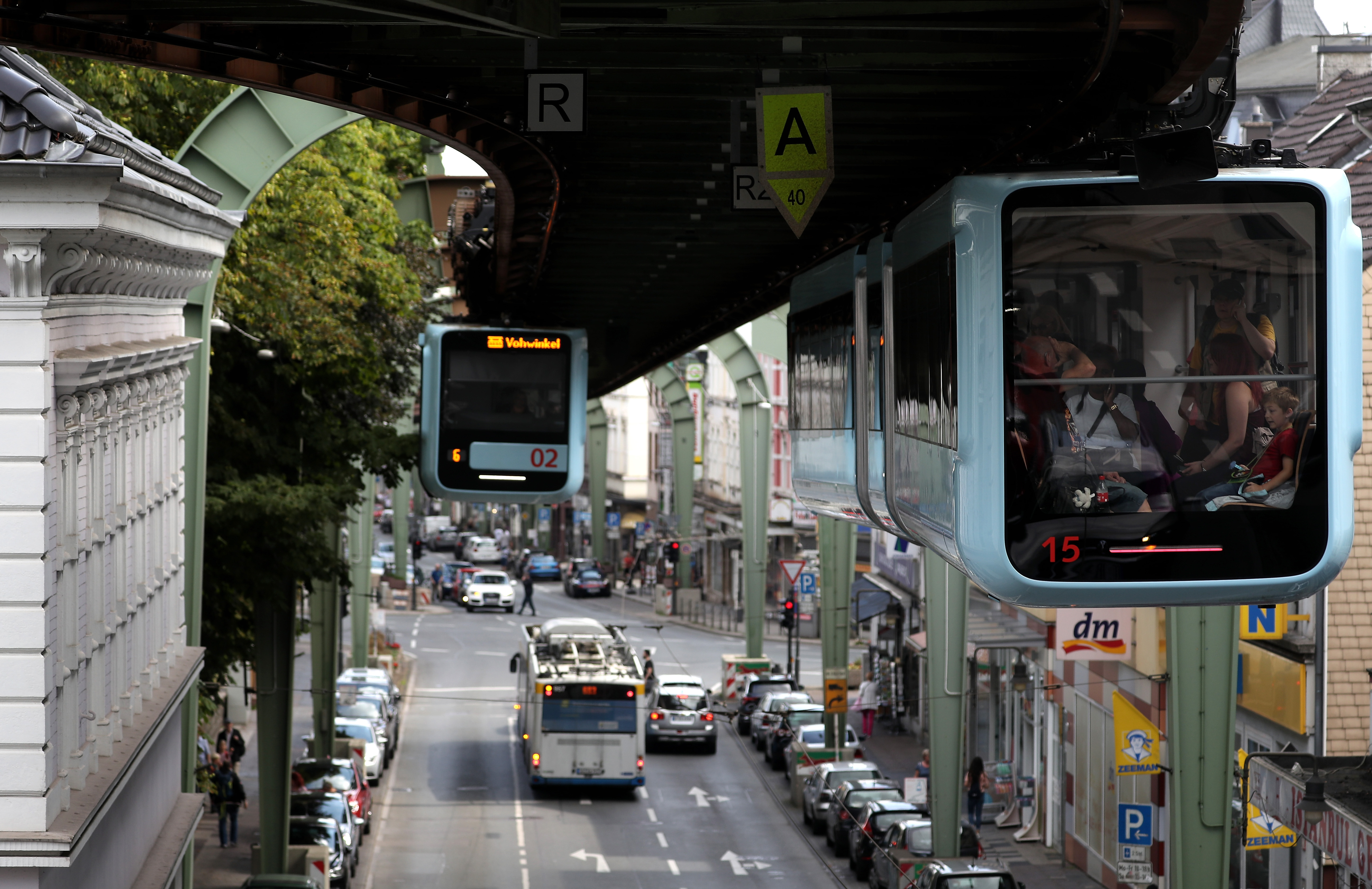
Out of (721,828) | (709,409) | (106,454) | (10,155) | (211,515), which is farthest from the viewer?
(709,409)

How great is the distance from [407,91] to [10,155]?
2826 mm

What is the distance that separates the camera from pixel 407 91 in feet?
34.4

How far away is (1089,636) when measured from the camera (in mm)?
26297

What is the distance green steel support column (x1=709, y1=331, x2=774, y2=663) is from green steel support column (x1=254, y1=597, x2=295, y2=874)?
884 inches

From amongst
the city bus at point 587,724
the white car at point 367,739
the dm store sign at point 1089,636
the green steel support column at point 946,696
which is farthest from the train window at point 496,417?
the white car at point 367,739

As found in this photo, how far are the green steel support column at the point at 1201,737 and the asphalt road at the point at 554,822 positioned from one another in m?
14.4

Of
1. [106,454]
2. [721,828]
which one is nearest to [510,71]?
[106,454]

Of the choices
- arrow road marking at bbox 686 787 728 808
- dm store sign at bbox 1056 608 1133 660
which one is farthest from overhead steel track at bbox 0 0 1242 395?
arrow road marking at bbox 686 787 728 808

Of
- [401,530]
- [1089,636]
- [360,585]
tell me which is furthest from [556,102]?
[401,530]

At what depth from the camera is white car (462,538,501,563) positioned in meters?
97.1

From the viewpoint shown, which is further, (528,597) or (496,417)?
(528,597)

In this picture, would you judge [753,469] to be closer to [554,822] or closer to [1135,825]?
[554,822]

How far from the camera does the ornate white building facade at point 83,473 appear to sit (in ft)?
38.0

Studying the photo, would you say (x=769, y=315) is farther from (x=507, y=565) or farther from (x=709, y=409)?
(x=507, y=565)
